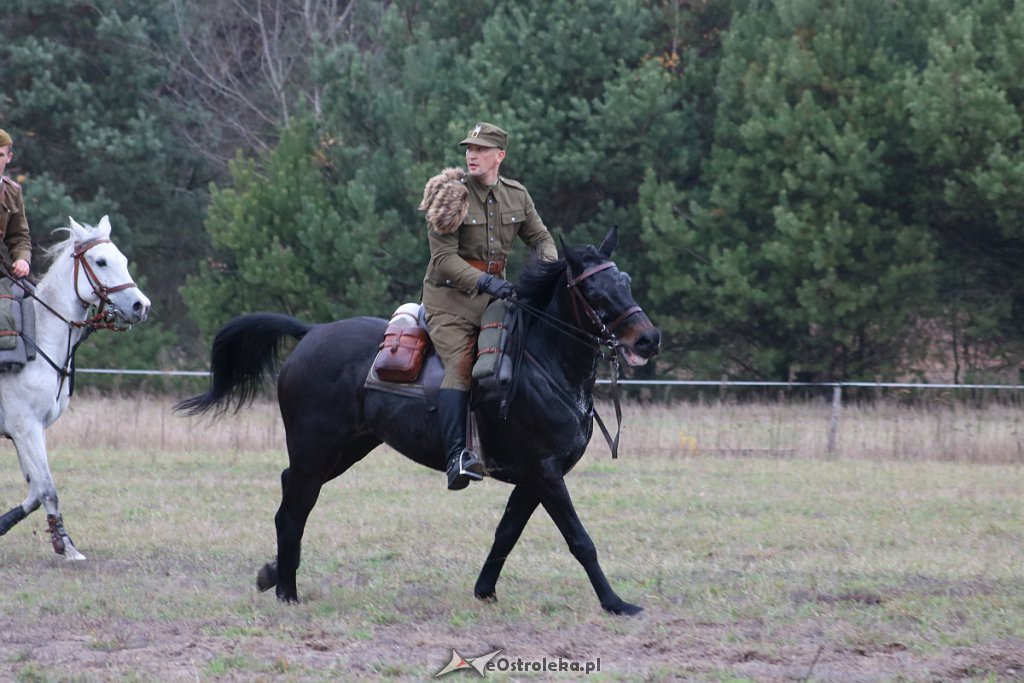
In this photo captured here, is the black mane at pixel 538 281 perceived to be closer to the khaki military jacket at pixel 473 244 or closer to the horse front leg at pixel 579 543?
the khaki military jacket at pixel 473 244

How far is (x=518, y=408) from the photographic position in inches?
287

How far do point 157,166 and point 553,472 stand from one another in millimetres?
26261

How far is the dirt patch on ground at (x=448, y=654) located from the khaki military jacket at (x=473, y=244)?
5.90 ft

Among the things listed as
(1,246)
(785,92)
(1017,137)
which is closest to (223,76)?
(785,92)

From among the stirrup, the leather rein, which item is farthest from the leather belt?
the leather rein

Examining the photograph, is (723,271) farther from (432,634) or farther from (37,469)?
Result: (432,634)

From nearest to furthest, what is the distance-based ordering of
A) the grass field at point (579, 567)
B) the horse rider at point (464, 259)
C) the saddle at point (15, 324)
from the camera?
the grass field at point (579, 567)
the horse rider at point (464, 259)
the saddle at point (15, 324)

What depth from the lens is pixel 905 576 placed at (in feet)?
28.0

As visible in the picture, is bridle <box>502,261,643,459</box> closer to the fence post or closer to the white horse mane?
the white horse mane

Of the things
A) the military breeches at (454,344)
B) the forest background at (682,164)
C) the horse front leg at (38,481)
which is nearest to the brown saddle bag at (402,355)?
the military breeches at (454,344)

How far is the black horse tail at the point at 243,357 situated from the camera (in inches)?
336

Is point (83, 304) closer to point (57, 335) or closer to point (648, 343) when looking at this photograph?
point (57, 335)

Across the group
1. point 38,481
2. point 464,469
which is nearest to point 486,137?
point 464,469

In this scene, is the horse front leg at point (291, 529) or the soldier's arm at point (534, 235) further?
the horse front leg at point (291, 529)
